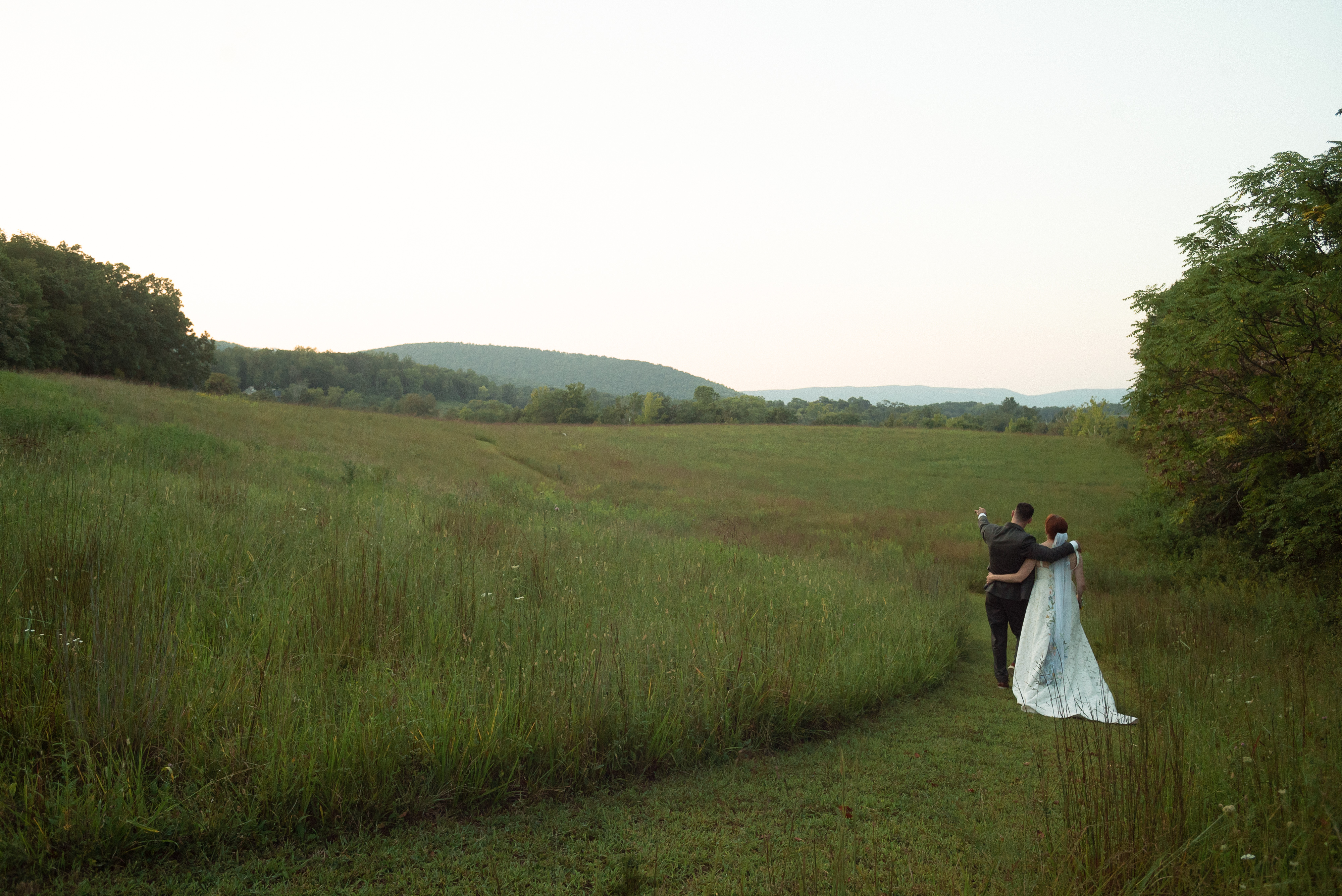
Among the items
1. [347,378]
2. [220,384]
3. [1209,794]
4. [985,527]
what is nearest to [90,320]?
[220,384]

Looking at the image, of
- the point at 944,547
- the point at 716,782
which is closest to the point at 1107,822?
the point at 716,782

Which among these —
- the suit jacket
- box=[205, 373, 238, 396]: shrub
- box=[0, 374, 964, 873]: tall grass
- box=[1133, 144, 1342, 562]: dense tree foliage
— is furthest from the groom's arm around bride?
box=[205, 373, 238, 396]: shrub

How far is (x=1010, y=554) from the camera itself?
7.47 meters

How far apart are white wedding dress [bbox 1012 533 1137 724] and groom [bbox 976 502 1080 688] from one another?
8.5 inches

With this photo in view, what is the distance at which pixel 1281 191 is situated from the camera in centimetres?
1066

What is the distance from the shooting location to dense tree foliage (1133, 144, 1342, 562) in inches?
367

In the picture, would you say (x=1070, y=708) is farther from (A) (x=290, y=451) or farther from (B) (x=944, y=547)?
(A) (x=290, y=451)

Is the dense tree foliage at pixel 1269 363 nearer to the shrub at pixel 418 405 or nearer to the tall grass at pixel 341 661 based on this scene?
the tall grass at pixel 341 661

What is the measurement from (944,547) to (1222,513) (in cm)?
619

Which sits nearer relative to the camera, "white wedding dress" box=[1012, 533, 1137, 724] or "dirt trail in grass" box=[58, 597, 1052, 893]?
"dirt trail in grass" box=[58, 597, 1052, 893]

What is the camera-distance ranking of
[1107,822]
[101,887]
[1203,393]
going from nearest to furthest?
[101,887] → [1107,822] → [1203,393]

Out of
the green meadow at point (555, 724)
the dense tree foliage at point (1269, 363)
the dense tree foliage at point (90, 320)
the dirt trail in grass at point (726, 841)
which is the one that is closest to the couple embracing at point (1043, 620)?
the green meadow at point (555, 724)

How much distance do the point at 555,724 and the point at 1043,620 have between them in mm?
5420

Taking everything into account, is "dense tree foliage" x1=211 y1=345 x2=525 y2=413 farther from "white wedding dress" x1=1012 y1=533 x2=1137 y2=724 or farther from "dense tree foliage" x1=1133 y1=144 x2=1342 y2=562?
"white wedding dress" x1=1012 y1=533 x2=1137 y2=724
